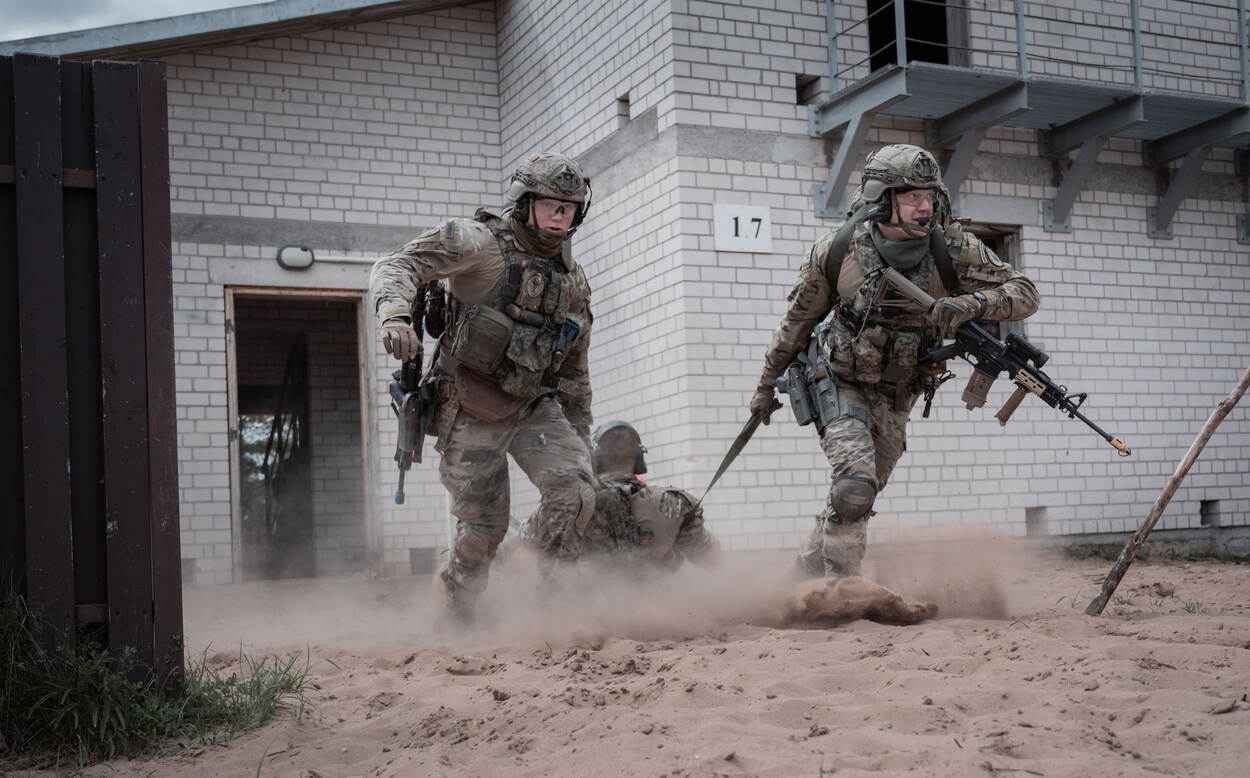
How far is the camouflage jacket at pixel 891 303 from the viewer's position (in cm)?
542

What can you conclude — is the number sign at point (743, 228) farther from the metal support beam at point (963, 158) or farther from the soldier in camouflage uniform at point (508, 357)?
the soldier in camouflage uniform at point (508, 357)

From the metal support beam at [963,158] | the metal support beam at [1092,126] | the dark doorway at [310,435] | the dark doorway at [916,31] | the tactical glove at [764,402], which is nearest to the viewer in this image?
the tactical glove at [764,402]

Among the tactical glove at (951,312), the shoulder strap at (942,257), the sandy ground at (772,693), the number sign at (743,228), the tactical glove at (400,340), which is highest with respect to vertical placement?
the number sign at (743,228)

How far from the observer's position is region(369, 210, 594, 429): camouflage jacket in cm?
514

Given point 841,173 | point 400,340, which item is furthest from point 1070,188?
point 400,340

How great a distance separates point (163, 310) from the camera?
388 centimetres

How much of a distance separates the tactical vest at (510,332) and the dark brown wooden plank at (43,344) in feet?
6.42

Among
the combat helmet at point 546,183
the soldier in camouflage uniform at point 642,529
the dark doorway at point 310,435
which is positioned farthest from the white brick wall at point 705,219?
the combat helmet at point 546,183

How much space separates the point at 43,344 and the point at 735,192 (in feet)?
18.6

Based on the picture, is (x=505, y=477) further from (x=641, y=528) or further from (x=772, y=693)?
(x=772, y=693)

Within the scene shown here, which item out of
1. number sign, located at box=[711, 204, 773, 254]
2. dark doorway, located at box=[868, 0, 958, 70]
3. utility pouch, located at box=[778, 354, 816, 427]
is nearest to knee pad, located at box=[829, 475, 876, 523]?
utility pouch, located at box=[778, 354, 816, 427]

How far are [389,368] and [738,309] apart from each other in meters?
3.36

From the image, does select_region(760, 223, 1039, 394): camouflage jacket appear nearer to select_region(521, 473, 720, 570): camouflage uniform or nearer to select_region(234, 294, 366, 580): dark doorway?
select_region(521, 473, 720, 570): camouflage uniform

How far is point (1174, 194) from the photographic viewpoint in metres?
9.91
